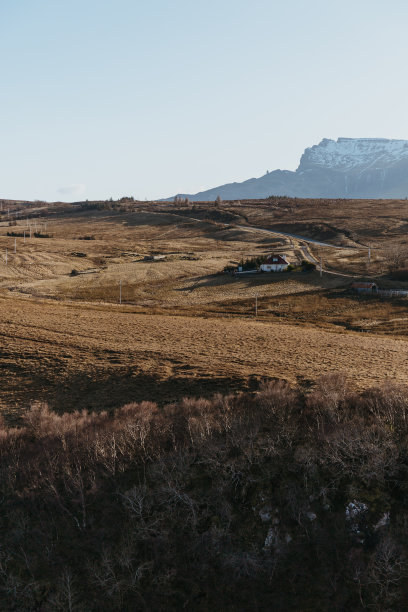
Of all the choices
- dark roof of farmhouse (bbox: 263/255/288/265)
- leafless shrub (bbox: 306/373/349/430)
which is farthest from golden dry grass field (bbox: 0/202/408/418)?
dark roof of farmhouse (bbox: 263/255/288/265)

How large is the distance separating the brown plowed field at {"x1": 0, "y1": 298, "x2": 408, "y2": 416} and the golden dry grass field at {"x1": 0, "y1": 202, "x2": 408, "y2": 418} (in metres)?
0.14

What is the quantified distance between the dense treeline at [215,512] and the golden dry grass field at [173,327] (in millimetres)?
6992

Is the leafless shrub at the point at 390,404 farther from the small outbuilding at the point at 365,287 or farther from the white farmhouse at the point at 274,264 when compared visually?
the white farmhouse at the point at 274,264

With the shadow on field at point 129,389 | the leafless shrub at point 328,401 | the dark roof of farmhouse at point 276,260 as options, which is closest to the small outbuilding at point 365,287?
the dark roof of farmhouse at point 276,260

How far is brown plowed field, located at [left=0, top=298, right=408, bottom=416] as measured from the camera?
112ft

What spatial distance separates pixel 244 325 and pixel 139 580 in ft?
133

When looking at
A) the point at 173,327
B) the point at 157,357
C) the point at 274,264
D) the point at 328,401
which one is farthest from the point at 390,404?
the point at 274,264

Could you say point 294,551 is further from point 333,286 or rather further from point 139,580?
point 333,286

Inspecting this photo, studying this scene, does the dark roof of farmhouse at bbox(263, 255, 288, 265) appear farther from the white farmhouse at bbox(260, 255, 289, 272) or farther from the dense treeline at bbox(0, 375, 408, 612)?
the dense treeline at bbox(0, 375, 408, 612)

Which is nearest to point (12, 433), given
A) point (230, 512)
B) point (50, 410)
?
point (50, 410)

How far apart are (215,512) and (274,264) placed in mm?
86667

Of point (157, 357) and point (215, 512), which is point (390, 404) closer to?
point (215, 512)

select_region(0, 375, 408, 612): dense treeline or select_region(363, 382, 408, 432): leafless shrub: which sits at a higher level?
select_region(363, 382, 408, 432): leafless shrub

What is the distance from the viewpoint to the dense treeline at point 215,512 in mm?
19422
